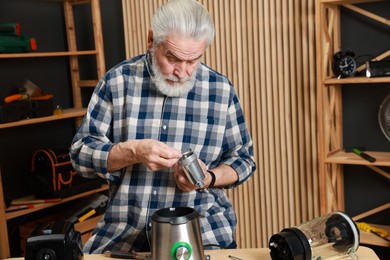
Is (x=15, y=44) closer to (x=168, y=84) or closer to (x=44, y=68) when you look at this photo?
(x=44, y=68)

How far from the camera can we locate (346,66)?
2.90 metres

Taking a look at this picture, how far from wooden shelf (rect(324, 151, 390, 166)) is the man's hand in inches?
59.2

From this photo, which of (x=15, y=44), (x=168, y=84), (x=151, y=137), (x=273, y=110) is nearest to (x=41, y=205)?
(x=15, y=44)

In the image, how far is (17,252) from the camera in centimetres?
377

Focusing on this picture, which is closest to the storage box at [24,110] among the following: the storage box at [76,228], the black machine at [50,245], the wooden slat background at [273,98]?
the storage box at [76,228]

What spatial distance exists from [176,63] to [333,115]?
160cm

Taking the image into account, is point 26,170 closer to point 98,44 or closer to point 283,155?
point 98,44

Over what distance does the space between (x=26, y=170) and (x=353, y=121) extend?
7.76ft

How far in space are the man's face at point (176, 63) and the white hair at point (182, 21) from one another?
1.0 inches

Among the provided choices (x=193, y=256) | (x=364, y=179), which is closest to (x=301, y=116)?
(x=364, y=179)

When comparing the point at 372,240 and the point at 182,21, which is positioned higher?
the point at 182,21

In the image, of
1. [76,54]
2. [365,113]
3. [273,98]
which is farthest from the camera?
[76,54]

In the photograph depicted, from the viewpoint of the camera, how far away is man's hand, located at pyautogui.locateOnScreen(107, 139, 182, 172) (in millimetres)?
1714

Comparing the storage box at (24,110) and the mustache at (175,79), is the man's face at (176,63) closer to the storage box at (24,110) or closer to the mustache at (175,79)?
the mustache at (175,79)
